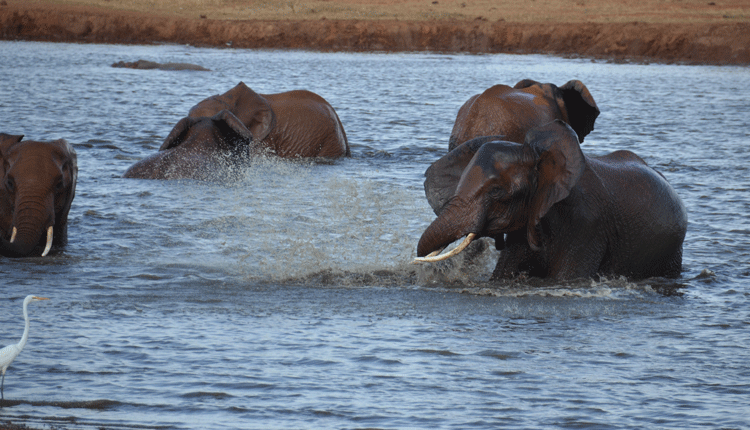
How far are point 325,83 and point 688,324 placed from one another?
22.7m

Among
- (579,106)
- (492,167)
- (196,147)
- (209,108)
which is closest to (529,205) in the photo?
(492,167)

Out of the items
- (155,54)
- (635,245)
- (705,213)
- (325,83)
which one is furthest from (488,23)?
(635,245)

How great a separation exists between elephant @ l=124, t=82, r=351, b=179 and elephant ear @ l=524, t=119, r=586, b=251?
617cm

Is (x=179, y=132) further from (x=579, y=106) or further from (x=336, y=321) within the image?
(x=336, y=321)

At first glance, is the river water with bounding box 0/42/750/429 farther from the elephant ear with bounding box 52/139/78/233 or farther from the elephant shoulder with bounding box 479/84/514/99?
the elephant shoulder with bounding box 479/84/514/99

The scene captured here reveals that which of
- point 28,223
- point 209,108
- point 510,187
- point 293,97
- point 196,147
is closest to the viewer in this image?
point 510,187

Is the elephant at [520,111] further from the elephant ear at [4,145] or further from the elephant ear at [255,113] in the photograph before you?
the elephant ear at [4,145]

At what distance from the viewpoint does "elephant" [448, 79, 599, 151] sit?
9977 millimetres

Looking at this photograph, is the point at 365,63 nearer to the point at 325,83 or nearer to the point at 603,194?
the point at 325,83

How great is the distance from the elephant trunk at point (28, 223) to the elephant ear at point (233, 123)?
4548mm

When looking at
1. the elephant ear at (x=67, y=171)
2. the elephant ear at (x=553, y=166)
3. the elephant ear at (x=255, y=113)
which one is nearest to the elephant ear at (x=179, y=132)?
the elephant ear at (x=255, y=113)

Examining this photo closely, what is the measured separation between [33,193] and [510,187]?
146 inches

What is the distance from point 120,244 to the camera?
8.68 meters

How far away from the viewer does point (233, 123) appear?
39.8 feet
